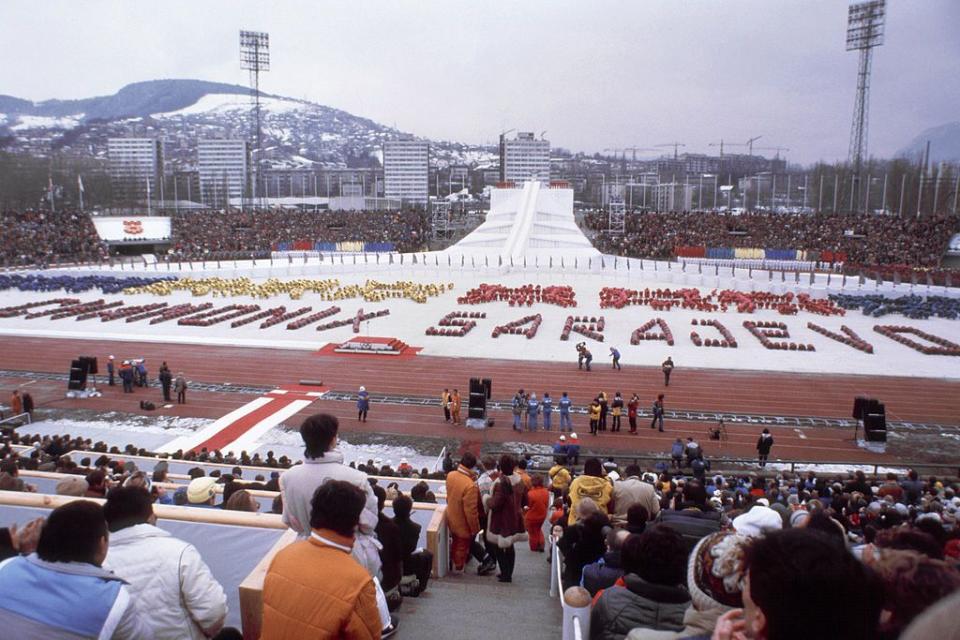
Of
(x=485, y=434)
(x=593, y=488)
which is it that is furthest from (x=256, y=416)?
(x=593, y=488)

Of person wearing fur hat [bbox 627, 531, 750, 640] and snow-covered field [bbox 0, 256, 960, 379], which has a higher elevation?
person wearing fur hat [bbox 627, 531, 750, 640]

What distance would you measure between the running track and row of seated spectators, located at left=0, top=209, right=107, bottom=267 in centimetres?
2812

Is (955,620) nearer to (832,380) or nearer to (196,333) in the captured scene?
(832,380)

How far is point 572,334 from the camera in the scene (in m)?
30.8

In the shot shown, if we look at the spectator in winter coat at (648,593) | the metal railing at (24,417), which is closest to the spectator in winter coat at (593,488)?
the spectator in winter coat at (648,593)

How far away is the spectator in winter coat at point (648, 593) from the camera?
3445mm

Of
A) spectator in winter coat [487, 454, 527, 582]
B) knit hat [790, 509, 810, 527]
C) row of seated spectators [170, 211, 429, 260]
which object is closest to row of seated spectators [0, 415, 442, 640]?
spectator in winter coat [487, 454, 527, 582]

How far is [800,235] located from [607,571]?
64.4m

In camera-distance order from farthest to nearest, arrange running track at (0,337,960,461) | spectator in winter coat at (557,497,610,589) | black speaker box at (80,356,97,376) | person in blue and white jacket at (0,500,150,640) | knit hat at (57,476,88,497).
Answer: black speaker box at (80,356,97,376)
running track at (0,337,960,461)
knit hat at (57,476,88,497)
spectator in winter coat at (557,497,610,589)
person in blue and white jacket at (0,500,150,640)

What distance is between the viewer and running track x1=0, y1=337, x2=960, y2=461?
720 inches

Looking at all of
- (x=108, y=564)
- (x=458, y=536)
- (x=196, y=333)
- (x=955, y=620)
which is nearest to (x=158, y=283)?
(x=196, y=333)

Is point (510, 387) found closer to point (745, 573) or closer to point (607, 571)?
point (607, 571)

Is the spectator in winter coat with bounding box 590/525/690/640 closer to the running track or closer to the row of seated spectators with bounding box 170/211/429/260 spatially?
the running track

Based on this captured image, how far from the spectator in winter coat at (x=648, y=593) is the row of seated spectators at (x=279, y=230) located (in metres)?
60.4
